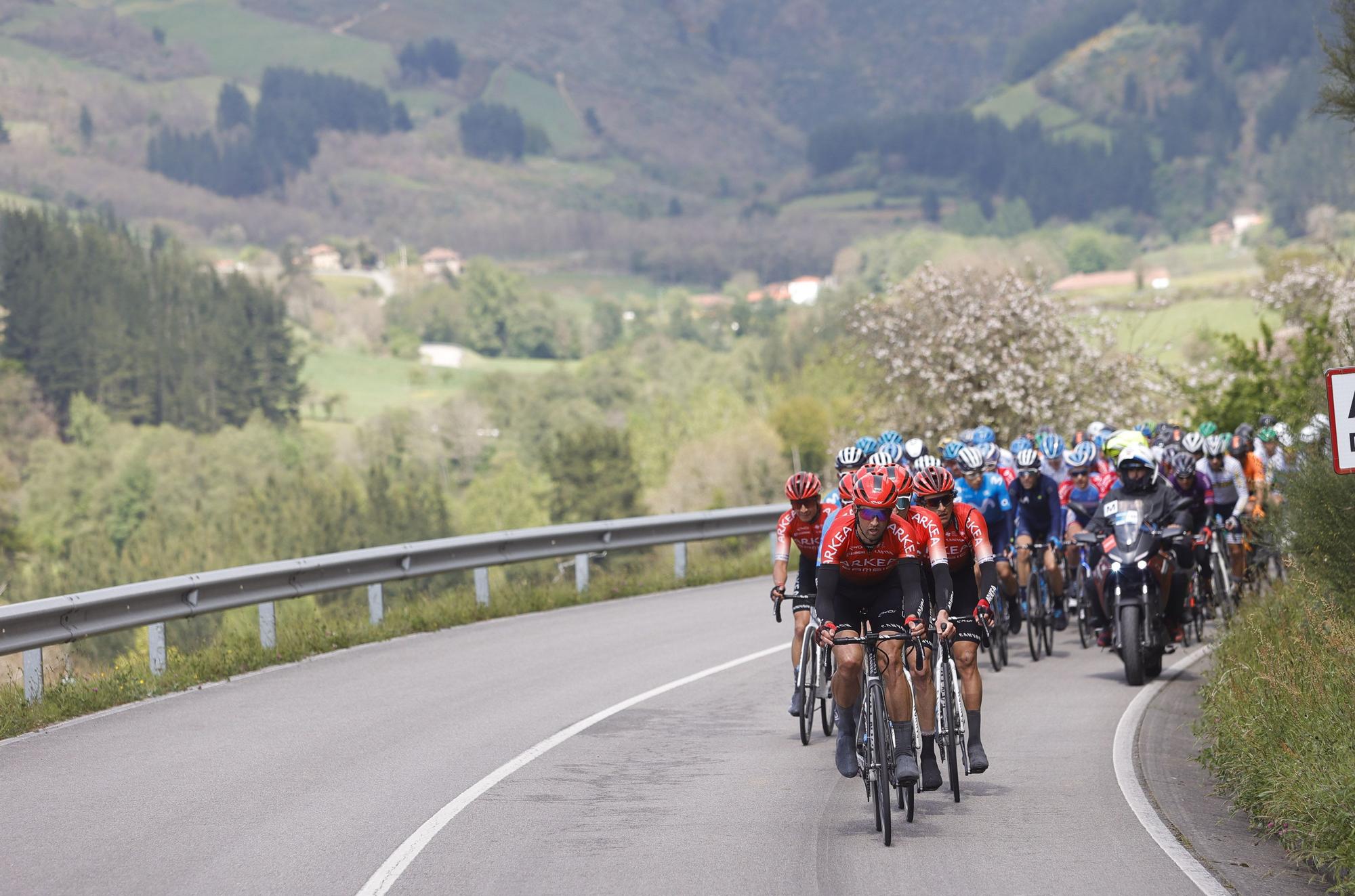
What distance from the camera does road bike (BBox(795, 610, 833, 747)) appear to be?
11250 mm

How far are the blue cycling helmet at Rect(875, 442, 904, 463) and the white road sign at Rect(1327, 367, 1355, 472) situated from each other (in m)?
2.96

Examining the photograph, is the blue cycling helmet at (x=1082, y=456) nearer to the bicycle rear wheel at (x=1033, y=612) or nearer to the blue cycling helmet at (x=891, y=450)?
the bicycle rear wheel at (x=1033, y=612)

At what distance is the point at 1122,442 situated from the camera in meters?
15.0

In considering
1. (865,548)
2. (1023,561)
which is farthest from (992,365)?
(865,548)

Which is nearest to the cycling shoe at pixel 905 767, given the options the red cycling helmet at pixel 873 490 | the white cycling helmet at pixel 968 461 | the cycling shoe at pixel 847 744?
the cycling shoe at pixel 847 744

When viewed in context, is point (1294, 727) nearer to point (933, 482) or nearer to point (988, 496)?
point (933, 482)

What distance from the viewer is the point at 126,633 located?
8094 cm

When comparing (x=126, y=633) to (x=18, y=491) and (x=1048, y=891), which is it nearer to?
(x=18, y=491)

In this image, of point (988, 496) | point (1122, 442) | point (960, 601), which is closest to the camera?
point (960, 601)

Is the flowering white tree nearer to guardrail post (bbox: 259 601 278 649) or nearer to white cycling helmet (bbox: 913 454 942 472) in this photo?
guardrail post (bbox: 259 601 278 649)

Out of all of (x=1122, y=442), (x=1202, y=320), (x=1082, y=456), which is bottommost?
(x=1082, y=456)

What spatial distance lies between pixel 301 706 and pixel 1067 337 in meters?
31.7

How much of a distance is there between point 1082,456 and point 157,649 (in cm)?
812

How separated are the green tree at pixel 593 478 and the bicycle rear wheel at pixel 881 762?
10952 cm
